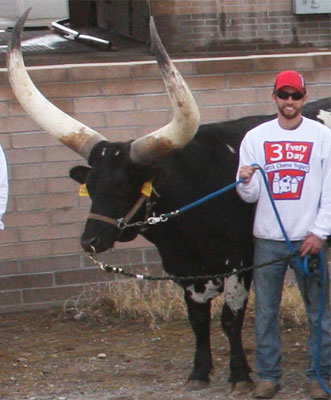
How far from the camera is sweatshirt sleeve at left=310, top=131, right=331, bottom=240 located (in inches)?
229

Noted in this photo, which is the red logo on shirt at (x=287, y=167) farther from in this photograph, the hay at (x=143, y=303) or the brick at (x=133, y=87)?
the brick at (x=133, y=87)

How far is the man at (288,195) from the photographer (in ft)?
19.2

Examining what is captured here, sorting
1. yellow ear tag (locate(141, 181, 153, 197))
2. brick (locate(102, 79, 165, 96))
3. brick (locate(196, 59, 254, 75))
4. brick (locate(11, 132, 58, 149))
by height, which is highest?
brick (locate(196, 59, 254, 75))

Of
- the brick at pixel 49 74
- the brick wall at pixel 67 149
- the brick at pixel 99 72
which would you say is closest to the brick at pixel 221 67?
the brick wall at pixel 67 149

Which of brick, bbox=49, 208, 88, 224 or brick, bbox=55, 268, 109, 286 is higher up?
brick, bbox=49, 208, 88, 224

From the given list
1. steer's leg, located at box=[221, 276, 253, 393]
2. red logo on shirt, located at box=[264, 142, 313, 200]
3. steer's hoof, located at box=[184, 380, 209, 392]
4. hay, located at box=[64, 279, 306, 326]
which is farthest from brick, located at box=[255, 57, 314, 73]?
steer's hoof, located at box=[184, 380, 209, 392]

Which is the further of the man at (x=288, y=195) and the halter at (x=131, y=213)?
the halter at (x=131, y=213)

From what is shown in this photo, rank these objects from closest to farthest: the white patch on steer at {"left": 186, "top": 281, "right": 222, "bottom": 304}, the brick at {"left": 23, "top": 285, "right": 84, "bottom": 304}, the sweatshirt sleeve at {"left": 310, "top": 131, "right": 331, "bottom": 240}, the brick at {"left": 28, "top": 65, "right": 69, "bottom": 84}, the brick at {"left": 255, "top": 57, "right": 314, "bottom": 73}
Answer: the sweatshirt sleeve at {"left": 310, "top": 131, "right": 331, "bottom": 240} < the white patch on steer at {"left": 186, "top": 281, "right": 222, "bottom": 304} < the brick at {"left": 28, "top": 65, "right": 69, "bottom": 84} < the brick at {"left": 23, "top": 285, "right": 84, "bottom": 304} < the brick at {"left": 255, "top": 57, "right": 314, "bottom": 73}

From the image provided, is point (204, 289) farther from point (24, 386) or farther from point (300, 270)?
point (24, 386)

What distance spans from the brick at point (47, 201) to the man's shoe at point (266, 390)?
3108mm

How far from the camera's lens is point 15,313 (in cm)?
881

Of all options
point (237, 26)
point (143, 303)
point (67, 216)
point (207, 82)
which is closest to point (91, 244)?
point (143, 303)

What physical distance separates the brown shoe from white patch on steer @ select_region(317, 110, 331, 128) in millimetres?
1795

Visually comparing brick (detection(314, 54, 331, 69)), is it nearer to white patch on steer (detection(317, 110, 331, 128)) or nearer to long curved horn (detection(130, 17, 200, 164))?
white patch on steer (detection(317, 110, 331, 128))
